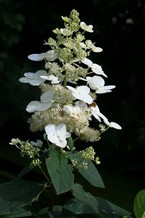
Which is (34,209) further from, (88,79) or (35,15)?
(35,15)

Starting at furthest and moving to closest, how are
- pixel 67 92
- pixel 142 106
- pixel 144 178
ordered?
pixel 142 106 → pixel 144 178 → pixel 67 92

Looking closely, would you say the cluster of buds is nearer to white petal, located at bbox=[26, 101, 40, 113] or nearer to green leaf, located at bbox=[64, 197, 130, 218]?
white petal, located at bbox=[26, 101, 40, 113]

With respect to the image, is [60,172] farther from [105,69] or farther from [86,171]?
[105,69]

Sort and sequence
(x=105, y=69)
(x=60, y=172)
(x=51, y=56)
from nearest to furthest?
1. (x=60, y=172)
2. (x=51, y=56)
3. (x=105, y=69)

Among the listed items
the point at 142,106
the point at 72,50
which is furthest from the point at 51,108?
the point at 142,106

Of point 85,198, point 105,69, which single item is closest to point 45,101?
point 85,198

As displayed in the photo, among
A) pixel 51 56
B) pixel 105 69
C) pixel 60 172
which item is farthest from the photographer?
pixel 105 69

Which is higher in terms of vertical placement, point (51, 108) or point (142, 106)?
point (142, 106)

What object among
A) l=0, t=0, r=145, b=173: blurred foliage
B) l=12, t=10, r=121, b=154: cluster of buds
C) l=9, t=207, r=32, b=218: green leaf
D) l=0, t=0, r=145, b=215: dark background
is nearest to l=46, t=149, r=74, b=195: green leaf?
l=12, t=10, r=121, b=154: cluster of buds
